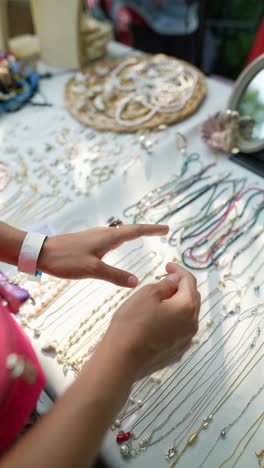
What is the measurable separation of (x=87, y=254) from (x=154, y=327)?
0.57ft

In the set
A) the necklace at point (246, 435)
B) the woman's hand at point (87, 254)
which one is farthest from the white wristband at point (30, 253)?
the necklace at point (246, 435)

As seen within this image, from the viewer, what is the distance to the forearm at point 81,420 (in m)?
0.36

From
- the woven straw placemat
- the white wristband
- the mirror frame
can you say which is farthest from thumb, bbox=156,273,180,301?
the woven straw placemat

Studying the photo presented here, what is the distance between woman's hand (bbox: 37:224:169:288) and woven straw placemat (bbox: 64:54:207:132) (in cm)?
53

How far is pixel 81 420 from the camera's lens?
0.38 m

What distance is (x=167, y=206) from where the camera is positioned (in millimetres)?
857

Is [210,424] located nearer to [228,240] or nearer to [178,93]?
[228,240]

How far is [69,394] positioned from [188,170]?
67 centimetres

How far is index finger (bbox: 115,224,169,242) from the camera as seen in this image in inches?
23.3

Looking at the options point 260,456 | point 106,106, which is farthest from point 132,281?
point 106,106

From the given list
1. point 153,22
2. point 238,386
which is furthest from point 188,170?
point 153,22

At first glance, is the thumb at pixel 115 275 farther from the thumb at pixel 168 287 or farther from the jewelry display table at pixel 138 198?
the jewelry display table at pixel 138 198

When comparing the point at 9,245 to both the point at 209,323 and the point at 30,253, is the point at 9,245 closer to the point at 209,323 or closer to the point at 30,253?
the point at 30,253

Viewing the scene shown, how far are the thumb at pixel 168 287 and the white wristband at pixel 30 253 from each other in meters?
0.21
